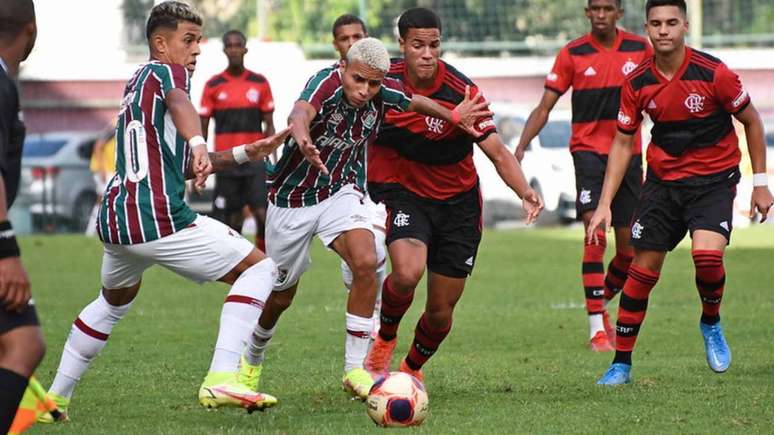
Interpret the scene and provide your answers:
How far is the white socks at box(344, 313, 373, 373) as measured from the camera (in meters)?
8.47

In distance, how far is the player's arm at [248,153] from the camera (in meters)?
7.14

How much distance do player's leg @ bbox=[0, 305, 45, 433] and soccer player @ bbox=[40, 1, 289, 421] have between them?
1381 millimetres

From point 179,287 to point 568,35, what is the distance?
22.6m

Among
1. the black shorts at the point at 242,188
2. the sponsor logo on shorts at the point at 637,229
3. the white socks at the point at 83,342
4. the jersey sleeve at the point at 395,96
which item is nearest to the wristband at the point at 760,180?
the sponsor logo on shorts at the point at 637,229

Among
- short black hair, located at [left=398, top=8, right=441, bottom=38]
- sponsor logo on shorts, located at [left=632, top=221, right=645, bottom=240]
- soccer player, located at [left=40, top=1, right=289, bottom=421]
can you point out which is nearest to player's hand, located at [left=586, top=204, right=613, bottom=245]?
sponsor logo on shorts, located at [left=632, top=221, right=645, bottom=240]

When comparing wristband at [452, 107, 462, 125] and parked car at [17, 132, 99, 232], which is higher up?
wristband at [452, 107, 462, 125]

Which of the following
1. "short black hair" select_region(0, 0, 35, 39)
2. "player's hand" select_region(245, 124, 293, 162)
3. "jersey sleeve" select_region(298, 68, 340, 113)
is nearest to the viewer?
"short black hair" select_region(0, 0, 35, 39)

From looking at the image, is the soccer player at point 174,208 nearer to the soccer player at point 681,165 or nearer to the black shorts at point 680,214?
the soccer player at point 681,165

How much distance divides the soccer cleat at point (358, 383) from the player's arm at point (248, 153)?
152cm

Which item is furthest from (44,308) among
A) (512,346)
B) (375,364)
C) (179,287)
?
(375,364)

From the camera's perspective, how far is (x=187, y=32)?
7348mm

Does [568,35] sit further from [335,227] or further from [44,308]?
[335,227]

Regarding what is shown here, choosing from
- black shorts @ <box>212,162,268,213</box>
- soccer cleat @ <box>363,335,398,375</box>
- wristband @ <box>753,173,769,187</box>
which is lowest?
black shorts @ <box>212,162,268,213</box>

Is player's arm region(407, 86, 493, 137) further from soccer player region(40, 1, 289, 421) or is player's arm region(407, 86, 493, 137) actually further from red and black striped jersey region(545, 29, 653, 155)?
red and black striped jersey region(545, 29, 653, 155)
